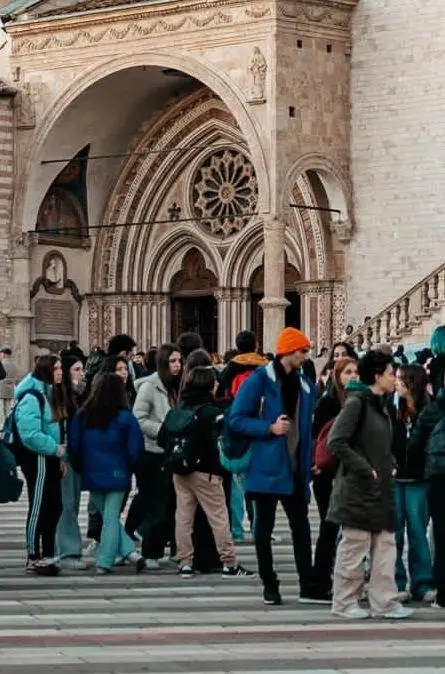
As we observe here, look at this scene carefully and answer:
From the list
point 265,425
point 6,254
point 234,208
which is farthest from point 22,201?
A: point 265,425

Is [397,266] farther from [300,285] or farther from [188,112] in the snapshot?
[188,112]

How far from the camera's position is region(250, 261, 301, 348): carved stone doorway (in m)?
40.4

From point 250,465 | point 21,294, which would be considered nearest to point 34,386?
point 250,465

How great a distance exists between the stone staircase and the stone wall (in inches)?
46.5

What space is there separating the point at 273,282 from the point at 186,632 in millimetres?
23488

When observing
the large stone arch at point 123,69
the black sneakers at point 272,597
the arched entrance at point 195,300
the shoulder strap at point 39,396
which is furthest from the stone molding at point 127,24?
the black sneakers at point 272,597

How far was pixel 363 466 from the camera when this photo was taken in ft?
48.7

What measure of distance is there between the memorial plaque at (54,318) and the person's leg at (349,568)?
27970 millimetres

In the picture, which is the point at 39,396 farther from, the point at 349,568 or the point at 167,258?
the point at 167,258

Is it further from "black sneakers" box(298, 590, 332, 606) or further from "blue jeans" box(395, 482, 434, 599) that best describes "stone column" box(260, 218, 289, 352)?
"black sneakers" box(298, 590, 332, 606)

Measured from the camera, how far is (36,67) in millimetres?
41250

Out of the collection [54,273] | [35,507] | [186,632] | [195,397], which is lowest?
[186,632]

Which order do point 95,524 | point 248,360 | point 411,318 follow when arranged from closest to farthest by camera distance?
point 95,524, point 248,360, point 411,318

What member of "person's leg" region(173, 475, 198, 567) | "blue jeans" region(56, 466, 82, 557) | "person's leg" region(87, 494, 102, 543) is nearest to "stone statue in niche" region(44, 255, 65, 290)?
"person's leg" region(87, 494, 102, 543)
